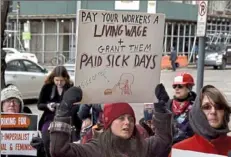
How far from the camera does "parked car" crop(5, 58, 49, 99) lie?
47.6ft

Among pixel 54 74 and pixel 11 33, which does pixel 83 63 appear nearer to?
pixel 54 74

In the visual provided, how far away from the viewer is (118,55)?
3.76 meters

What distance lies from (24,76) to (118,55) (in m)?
11.3

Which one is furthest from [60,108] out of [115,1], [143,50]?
[115,1]

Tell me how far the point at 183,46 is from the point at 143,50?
→ 3493cm

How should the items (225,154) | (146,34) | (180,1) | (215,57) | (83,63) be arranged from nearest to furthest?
1. (225,154)
2. (83,63)
3. (146,34)
4. (215,57)
5. (180,1)

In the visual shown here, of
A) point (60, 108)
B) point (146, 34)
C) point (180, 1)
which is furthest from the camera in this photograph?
point (180, 1)

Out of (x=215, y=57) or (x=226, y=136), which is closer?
(x=226, y=136)

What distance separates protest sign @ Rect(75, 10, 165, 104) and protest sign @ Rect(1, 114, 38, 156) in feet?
4.61

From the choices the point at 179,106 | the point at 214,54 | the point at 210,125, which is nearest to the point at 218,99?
the point at 210,125

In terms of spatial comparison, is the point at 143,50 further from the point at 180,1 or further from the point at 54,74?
the point at 180,1

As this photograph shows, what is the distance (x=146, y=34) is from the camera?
388 cm

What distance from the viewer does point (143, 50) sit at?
385 centimetres

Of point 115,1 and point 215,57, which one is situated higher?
point 115,1
